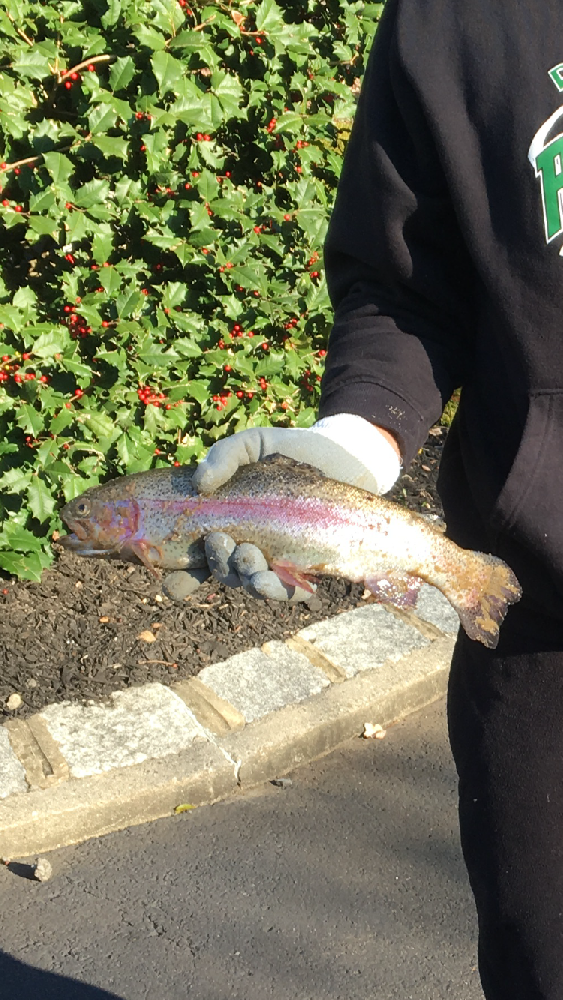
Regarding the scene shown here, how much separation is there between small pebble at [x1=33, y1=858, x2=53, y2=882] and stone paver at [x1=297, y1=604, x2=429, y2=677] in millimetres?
1413

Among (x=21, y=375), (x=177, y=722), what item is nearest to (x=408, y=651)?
(x=177, y=722)

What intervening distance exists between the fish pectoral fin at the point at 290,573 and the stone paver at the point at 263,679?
214 centimetres

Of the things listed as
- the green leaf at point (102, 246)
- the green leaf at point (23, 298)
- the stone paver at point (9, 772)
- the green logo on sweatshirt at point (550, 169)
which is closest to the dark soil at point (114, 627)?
the stone paver at point (9, 772)

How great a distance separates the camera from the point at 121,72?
13.4 feet

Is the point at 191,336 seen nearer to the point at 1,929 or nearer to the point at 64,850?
the point at 64,850

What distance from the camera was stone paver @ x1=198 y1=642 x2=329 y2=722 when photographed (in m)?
3.88

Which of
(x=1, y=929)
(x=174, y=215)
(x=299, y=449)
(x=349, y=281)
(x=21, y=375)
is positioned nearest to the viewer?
(x=299, y=449)

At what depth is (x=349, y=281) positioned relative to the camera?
1.97 metres

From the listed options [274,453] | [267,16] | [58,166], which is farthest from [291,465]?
[267,16]

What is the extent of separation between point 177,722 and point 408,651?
108cm

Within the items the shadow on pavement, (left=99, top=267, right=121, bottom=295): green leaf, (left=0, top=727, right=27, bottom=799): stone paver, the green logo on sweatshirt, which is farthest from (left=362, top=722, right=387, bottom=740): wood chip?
the green logo on sweatshirt

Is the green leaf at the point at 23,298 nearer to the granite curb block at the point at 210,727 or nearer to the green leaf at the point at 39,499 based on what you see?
the green leaf at the point at 39,499

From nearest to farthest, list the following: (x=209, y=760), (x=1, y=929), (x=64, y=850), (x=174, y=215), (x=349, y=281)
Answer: (x=349, y=281) < (x=1, y=929) < (x=64, y=850) < (x=209, y=760) < (x=174, y=215)

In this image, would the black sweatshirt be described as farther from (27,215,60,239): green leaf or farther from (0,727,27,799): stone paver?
(27,215,60,239): green leaf
